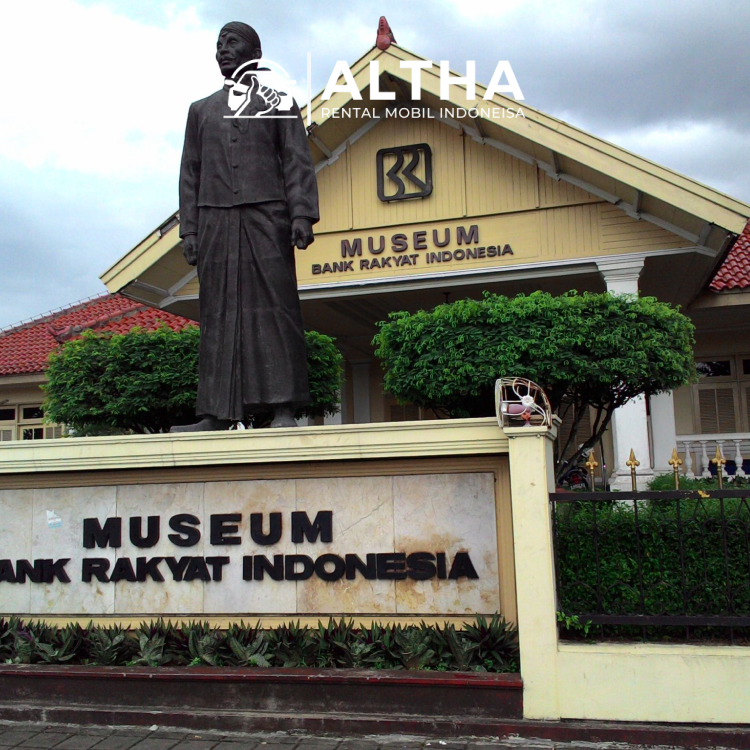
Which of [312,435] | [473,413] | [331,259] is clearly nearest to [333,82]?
[331,259]

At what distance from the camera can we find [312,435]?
204 inches

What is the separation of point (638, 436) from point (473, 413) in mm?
3561

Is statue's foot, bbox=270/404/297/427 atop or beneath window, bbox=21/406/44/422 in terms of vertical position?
beneath

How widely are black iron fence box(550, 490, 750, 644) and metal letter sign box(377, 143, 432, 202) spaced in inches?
306

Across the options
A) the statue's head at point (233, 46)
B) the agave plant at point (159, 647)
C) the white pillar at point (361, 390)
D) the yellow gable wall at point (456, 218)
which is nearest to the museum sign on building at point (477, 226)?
the yellow gable wall at point (456, 218)

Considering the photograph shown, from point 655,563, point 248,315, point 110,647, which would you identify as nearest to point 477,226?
point 248,315

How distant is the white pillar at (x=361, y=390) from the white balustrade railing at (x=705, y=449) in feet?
18.1

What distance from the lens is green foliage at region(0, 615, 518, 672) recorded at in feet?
15.4

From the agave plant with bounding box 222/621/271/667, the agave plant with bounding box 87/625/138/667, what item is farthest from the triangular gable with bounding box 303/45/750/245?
the agave plant with bounding box 87/625/138/667

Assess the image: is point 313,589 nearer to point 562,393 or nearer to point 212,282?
point 212,282

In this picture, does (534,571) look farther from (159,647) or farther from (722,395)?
(722,395)

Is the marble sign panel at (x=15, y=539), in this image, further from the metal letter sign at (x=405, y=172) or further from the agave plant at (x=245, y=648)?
the metal letter sign at (x=405, y=172)

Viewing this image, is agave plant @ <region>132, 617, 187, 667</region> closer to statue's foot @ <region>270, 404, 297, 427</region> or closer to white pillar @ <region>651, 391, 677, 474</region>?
statue's foot @ <region>270, 404, 297, 427</region>

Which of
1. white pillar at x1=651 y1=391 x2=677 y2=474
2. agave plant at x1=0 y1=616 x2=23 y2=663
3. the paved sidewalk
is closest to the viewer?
the paved sidewalk
